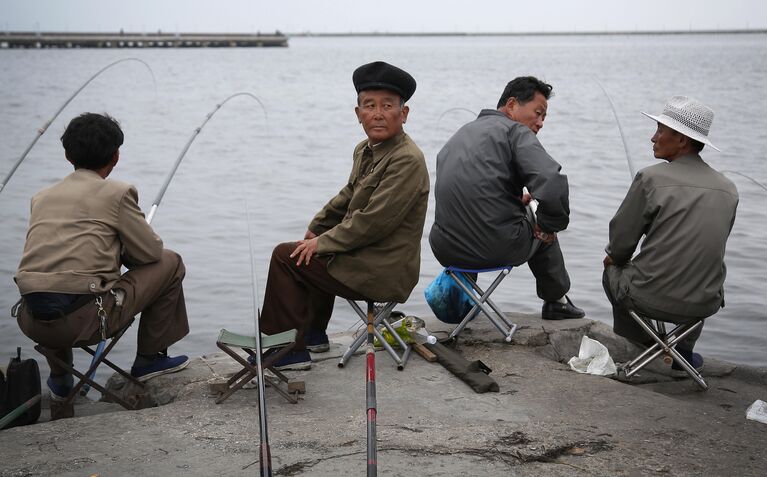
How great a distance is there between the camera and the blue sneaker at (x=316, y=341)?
461 cm

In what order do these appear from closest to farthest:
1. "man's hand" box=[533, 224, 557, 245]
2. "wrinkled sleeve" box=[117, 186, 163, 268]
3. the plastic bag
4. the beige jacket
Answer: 1. the beige jacket
2. "wrinkled sleeve" box=[117, 186, 163, 268]
3. "man's hand" box=[533, 224, 557, 245]
4. the plastic bag

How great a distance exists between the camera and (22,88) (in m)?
30.8

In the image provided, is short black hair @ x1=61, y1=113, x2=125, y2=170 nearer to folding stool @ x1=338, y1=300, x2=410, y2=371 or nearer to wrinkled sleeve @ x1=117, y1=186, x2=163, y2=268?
wrinkled sleeve @ x1=117, y1=186, x2=163, y2=268

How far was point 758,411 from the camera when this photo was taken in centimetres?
409

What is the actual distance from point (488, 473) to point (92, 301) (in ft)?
6.01

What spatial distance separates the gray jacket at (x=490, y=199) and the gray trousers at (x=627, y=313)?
1.30ft

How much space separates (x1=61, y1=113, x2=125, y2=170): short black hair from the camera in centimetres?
395

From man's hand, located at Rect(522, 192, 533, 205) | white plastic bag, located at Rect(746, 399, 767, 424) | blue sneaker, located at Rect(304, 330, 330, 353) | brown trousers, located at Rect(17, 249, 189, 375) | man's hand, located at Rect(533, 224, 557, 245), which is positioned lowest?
blue sneaker, located at Rect(304, 330, 330, 353)

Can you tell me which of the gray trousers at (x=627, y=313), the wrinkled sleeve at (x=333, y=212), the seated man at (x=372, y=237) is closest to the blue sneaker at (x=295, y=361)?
the seated man at (x=372, y=237)

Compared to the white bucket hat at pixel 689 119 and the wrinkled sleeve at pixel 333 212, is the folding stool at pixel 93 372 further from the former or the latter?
the white bucket hat at pixel 689 119

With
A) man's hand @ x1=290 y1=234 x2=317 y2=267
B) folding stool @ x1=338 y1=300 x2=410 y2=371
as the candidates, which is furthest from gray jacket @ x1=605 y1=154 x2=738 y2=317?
man's hand @ x1=290 y1=234 x2=317 y2=267

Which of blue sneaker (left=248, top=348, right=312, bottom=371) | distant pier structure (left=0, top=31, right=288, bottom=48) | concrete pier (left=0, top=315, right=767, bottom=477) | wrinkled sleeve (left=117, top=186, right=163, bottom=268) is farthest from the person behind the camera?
distant pier structure (left=0, top=31, right=288, bottom=48)

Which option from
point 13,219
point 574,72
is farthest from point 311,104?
point 574,72

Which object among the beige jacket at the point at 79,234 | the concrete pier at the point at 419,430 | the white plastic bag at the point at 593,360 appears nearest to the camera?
the concrete pier at the point at 419,430
